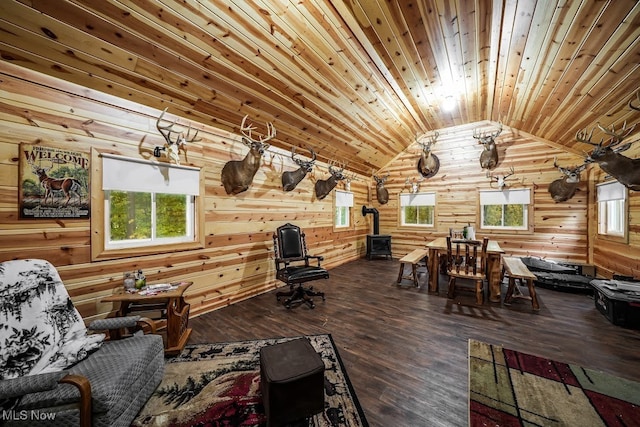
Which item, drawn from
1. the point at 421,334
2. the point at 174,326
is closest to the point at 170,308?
the point at 174,326

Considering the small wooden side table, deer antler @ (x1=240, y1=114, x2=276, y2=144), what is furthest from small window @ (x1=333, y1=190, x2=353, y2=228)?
the small wooden side table

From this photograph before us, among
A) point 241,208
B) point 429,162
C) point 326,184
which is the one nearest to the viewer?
point 241,208

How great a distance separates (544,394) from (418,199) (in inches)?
213

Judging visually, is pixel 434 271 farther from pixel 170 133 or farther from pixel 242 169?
pixel 170 133

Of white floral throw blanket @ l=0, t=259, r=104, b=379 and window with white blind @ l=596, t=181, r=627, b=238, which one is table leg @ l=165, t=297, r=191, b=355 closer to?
white floral throw blanket @ l=0, t=259, r=104, b=379

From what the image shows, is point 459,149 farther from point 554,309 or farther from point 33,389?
point 33,389

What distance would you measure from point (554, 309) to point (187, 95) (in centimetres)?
581

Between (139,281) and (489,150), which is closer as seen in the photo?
(139,281)

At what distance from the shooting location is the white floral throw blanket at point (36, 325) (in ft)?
4.47

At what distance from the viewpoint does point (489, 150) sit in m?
5.48

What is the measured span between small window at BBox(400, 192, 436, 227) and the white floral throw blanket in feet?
22.5

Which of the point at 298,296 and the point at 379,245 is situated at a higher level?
the point at 379,245

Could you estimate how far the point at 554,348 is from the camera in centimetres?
230

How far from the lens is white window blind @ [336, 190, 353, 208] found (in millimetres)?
6109
